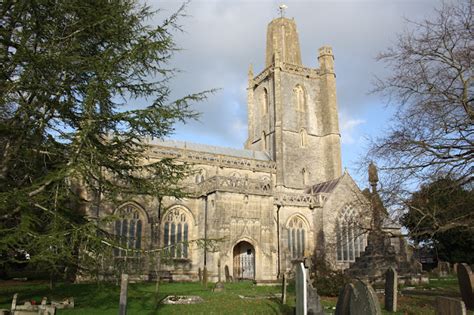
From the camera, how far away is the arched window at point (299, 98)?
36812 millimetres

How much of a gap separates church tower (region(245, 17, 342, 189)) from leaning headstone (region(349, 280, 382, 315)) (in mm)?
26466

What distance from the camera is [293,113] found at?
1421 inches

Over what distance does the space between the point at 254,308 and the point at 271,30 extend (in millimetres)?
32339

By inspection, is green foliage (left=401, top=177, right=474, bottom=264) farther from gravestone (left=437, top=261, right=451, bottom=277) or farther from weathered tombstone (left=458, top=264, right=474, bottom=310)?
gravestone (left=437, top=261, right=451, bottom=277)

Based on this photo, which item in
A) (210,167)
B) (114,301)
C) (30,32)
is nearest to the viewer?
(30,32)

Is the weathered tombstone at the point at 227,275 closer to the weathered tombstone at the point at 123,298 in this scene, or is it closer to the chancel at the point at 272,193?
the chancel at the point at 272,193

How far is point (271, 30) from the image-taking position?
39.0 meters

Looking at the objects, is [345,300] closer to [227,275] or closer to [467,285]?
[467,285]

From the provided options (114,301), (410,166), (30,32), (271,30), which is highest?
(271,30)

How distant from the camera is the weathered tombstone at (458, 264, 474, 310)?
9.44 meters

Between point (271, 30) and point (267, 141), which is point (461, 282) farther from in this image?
point (271, 30)

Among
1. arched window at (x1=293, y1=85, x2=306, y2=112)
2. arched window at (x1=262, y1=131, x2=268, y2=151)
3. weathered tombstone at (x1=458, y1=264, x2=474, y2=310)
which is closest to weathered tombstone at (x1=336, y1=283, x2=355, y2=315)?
weathered tombstone at (x1=458, y1=264, x2=474, y2=310)

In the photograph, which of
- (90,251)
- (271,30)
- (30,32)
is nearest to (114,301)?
(90,251)

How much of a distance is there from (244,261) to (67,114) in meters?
18.6
